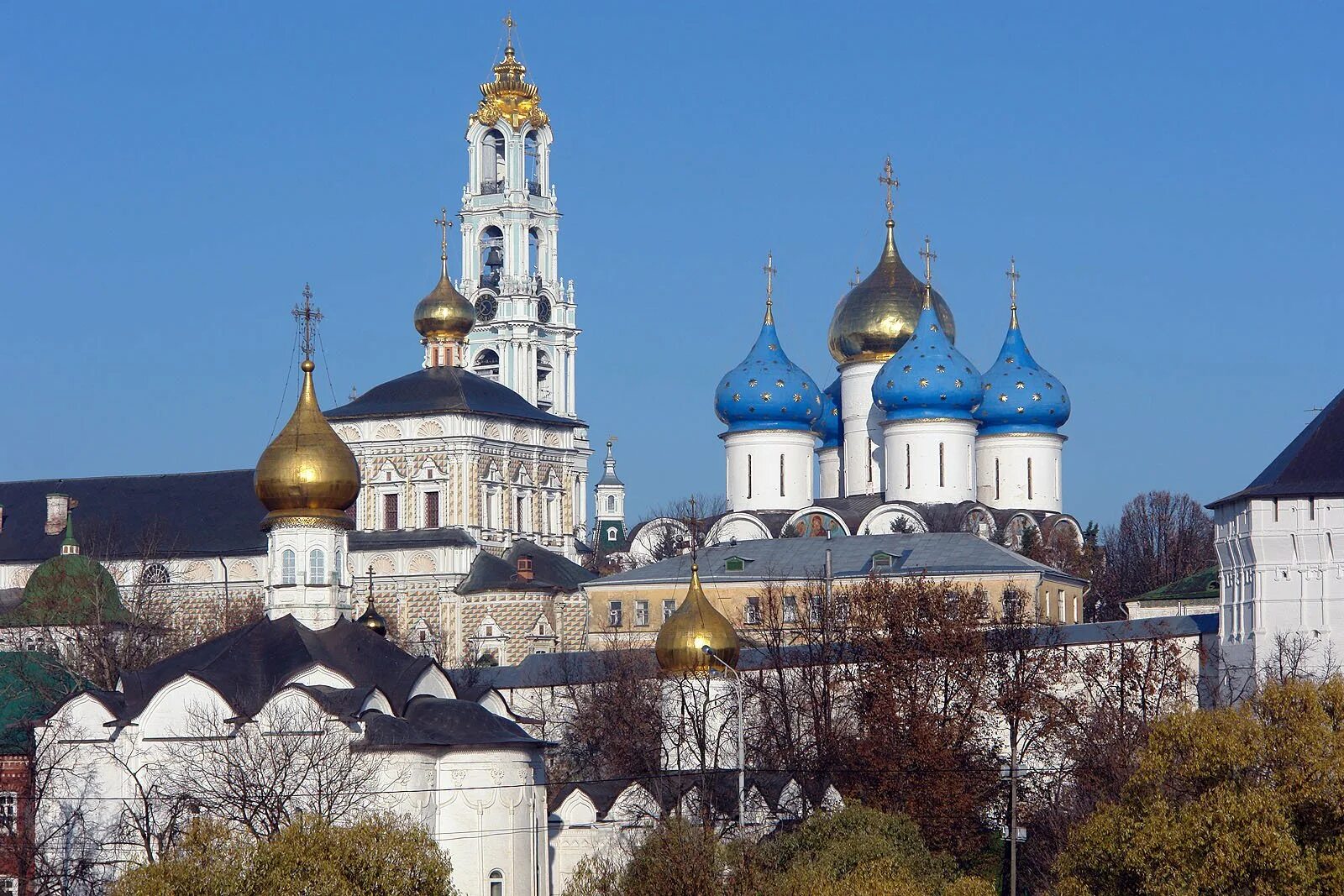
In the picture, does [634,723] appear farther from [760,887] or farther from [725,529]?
[725,529]

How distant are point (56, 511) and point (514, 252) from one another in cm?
1877

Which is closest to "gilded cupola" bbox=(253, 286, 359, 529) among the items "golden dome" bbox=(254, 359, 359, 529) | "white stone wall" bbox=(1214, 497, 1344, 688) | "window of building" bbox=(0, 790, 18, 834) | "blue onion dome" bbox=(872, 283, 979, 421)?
"golden dome" bbox=(254, 359, 359, 529)

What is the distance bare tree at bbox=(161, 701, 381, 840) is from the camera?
30.7m

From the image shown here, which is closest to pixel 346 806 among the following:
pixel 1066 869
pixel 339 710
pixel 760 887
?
pixel 339 710

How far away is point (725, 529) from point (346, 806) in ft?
94.1

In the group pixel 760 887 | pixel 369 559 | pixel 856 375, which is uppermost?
pixel 856 375

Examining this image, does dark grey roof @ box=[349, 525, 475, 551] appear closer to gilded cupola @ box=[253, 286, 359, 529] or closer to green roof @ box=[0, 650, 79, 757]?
green roof @ box=[0, 650, 79, 757]

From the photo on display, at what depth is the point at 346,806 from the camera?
3023 cm

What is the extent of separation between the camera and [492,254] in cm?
7856

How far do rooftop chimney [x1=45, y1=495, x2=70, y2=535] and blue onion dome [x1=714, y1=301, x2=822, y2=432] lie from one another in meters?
A: 14.9

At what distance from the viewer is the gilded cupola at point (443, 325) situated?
208 ft

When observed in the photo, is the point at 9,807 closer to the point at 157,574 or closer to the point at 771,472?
the point at 157,574

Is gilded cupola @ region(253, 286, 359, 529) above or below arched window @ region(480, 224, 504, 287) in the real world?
below

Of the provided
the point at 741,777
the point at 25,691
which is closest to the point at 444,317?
the point at 25,691
